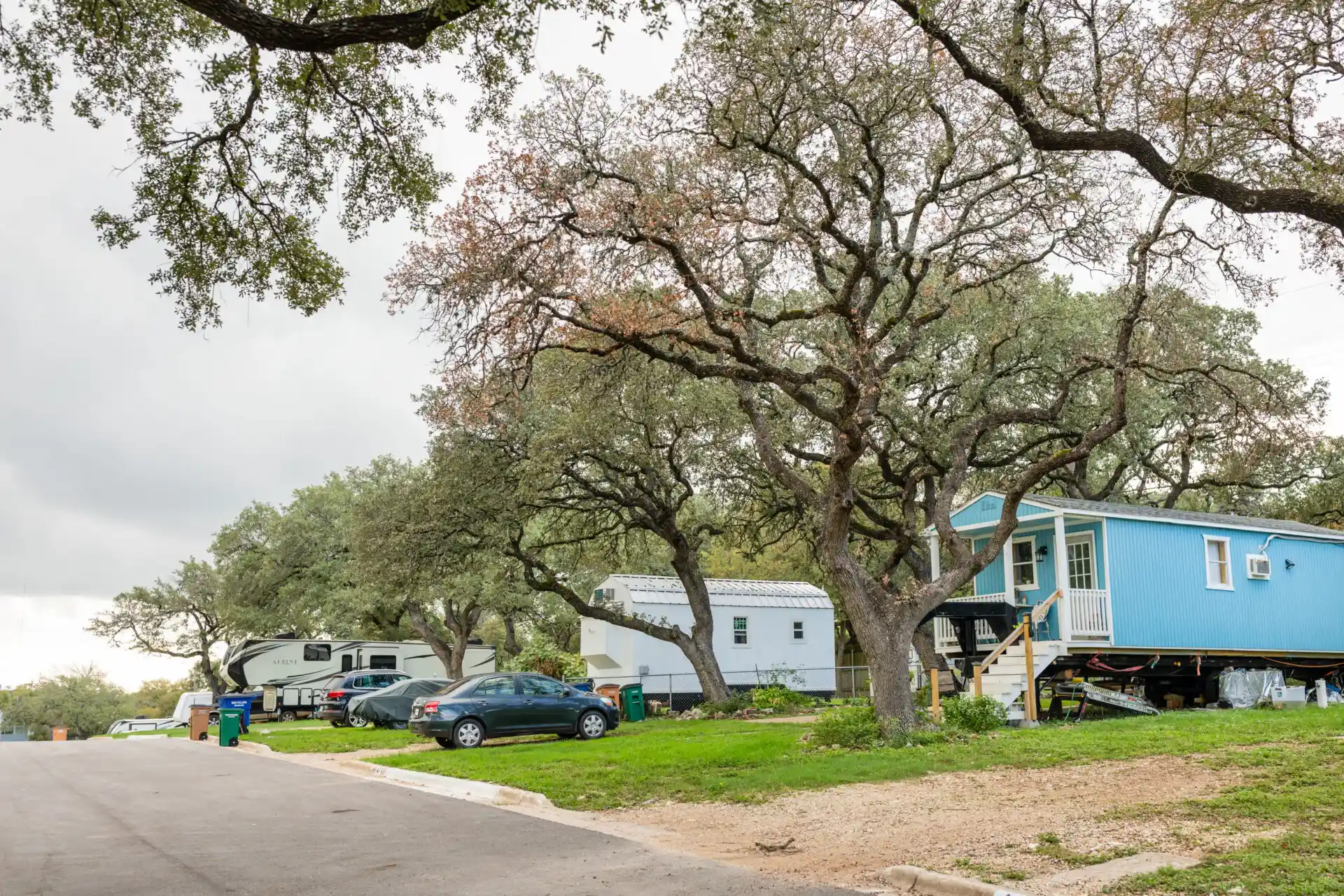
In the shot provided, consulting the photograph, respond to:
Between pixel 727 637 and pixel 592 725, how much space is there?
37.1ft

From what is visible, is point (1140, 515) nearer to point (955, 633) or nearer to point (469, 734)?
point (955, 633)

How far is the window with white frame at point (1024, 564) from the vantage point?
2305cm

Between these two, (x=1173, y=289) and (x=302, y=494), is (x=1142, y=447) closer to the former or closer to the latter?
(x=1173, y=289)

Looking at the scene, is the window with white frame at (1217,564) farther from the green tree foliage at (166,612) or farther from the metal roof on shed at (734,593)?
the green tree foliage at (166,612)

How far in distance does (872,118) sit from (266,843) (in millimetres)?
11890

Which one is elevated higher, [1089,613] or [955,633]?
[1089,613]

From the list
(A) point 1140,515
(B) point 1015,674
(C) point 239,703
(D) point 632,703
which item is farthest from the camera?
(C) point 239,703

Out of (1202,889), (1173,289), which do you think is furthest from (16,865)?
(1173,289)

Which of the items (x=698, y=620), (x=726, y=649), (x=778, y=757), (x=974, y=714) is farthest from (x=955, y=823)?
(x=726, y=649)

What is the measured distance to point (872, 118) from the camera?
49.1 ft

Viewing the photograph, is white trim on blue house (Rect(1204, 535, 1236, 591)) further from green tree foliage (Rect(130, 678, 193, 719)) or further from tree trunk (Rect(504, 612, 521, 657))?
green tree foliage (Rect(130, 678, 193, 719))

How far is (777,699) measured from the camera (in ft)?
88.4

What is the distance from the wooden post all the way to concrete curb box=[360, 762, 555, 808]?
10.6 meters

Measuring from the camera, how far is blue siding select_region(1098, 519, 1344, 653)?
21.4 metres
